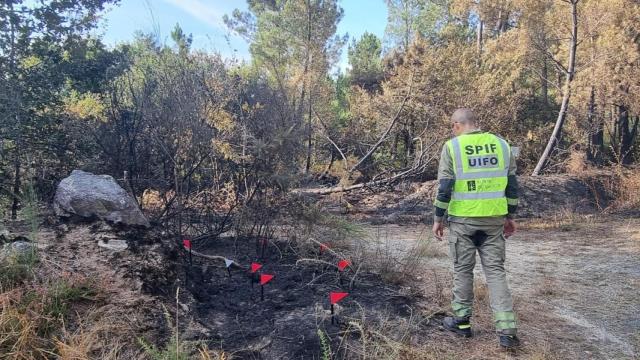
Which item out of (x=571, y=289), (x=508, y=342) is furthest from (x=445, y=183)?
(x=571, y=289)

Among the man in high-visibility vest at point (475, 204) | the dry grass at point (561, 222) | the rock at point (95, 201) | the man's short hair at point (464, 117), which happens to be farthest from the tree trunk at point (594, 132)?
the rock at point (95, 201)

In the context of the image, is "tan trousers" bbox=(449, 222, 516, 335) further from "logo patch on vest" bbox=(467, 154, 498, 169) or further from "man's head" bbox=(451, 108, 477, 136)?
"man's head" bbox=(451, 108, 477, 136)

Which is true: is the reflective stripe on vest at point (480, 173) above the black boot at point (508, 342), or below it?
above

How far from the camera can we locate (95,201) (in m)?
4.16

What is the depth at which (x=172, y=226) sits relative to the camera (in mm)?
5305

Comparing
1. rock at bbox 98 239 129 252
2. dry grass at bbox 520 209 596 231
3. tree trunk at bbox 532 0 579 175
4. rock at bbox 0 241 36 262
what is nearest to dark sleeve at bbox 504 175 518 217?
rock at bbox 98 239 129 252

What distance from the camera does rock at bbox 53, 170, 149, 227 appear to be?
414cm

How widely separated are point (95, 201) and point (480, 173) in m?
3.50

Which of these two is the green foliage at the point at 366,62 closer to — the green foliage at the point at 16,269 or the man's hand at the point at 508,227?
the man's hand at the point at 508,227

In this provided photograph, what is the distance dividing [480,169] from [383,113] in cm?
1090

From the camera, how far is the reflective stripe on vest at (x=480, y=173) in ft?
11.2

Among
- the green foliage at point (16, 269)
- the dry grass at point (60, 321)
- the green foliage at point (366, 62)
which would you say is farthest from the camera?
the green foliage at point (366, 62)

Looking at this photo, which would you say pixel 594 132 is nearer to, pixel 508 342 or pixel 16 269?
pixel 508 342

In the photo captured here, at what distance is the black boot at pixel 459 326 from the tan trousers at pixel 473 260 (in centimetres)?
4
